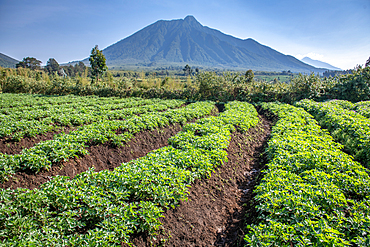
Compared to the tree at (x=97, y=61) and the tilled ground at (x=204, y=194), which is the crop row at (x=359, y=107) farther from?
the tree at (x=97, y=61)

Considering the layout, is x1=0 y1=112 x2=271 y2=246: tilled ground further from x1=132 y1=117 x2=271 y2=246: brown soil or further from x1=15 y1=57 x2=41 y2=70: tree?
x1=15 y1=57 x2=41 y2=70: tree

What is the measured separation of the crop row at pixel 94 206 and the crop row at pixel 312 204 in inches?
64.8

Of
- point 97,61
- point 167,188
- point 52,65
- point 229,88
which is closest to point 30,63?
point 52,65

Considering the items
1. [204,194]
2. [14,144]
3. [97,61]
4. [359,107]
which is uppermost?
[97,61]

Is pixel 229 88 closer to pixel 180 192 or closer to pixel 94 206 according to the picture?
pixel 180 192

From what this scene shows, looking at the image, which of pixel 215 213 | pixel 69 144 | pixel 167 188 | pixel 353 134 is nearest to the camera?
pixel 167 188

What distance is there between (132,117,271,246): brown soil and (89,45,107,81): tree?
27.4 meters

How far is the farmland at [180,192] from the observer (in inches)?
108

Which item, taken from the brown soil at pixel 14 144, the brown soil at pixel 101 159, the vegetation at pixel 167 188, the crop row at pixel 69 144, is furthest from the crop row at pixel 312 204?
the brown soil at pixel 14 144

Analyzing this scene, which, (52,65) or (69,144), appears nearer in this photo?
(69,144)

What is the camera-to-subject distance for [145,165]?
4.10 meters

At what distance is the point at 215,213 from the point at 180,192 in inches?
47.5

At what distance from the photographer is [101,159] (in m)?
6.02

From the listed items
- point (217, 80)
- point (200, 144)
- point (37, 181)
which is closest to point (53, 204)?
point (37, 181)
